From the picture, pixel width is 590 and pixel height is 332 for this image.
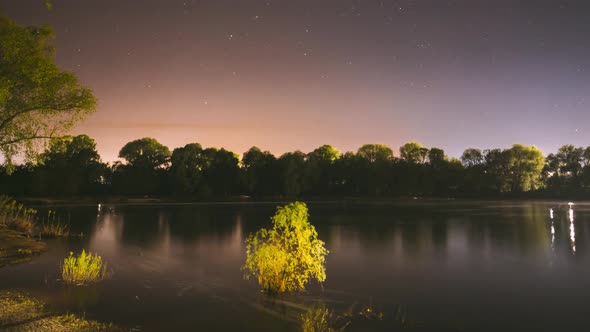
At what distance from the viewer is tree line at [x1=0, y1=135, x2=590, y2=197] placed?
116500 mm

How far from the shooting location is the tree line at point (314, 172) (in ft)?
382

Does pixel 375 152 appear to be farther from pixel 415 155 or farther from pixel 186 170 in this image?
pixel 186 170

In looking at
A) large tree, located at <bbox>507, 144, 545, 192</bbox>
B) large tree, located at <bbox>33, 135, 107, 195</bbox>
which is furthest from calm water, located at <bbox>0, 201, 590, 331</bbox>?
large tree, located at <bbox>507, 144, 545, 192</bbox>

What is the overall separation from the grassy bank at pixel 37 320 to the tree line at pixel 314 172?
104095mm

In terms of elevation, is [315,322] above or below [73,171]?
below

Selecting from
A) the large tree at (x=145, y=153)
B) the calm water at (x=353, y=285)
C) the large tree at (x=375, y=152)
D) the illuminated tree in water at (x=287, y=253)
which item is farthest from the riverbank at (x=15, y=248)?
the large tree at (x=375, y=152)

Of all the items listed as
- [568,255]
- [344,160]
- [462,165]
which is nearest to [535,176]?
[462,165]

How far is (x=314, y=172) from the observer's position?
127125mm

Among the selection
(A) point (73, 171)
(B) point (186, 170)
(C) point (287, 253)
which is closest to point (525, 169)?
(B) point (186, 170)

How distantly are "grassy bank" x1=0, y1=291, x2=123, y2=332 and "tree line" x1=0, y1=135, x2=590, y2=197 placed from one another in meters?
104

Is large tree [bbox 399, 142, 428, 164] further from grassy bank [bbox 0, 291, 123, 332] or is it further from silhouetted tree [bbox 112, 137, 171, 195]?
grassy bank [bbox 0, 291, 123, 332]

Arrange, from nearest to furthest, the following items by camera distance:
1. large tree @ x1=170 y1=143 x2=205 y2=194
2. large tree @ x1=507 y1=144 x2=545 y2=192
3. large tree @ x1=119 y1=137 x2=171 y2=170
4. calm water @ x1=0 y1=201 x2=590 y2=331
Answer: calm water @ x1=0 y1=201 x2=590 y2=331 < large tree @ x1=170 y1=143 x2=205 y2=194 < large tree @ x1=119 y1=137 x2=171 y2=170 < large tree @ x1=507 y1=144 x2=545 y2=192

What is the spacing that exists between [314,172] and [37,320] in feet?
386

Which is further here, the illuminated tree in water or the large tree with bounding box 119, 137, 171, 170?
the large tree with bounding box 119, 137, 171, 170
